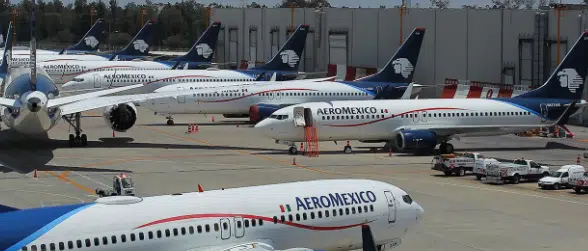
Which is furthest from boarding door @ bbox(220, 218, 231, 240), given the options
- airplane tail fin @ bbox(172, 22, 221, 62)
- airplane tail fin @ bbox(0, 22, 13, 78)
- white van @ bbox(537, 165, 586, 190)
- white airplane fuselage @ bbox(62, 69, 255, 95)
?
airplane tail fin @ bbox(172, 22, 221, 62)

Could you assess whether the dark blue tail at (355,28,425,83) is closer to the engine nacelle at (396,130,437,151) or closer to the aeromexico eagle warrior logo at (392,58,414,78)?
the aeromexico eagle warrior logo at (392,58,414,78)

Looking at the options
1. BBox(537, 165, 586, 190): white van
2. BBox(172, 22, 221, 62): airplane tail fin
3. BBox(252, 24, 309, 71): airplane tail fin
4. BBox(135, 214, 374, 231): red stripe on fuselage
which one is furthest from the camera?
BBox(172, 22, 221, 62): airplane tail fin

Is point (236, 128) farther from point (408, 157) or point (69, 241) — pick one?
point (69, 241)

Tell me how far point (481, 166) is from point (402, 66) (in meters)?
29.6

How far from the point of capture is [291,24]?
117 meters

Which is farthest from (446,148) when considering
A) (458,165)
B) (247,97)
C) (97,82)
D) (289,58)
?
(289,58)

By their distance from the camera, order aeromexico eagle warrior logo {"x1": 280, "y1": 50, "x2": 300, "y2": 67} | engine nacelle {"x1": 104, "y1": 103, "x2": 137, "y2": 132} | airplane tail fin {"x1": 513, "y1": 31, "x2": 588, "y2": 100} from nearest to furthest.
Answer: engine nacelle {"x1": 104, "y1": 103, "x2": 137, "y2": 132}, airplane tail fin {"x1": 513, "y1": 31, "x2": 588, "y2": 100}, aeromexico eagle warrior logo {"x1": 280, "y1": 50, "x2": 300, "y2": 67}

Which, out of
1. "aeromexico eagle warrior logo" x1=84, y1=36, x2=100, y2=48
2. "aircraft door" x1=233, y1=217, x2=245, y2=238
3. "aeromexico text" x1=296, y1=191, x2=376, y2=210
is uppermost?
"aeromexico eagle warrior logo" x1=84, y1=36, x2=100, y2=48

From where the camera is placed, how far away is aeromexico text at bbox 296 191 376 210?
28.0m

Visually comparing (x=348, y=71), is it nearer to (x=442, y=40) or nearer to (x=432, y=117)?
(x=442, y=40)

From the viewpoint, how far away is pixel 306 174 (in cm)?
5106

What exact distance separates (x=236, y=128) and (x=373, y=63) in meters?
31.3

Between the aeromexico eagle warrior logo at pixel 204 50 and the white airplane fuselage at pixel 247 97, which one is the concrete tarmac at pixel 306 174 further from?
the aeromexico eagle warrior logo at pixel 204 50

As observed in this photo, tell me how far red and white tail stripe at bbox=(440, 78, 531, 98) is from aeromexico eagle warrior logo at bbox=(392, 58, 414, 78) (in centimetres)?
861
